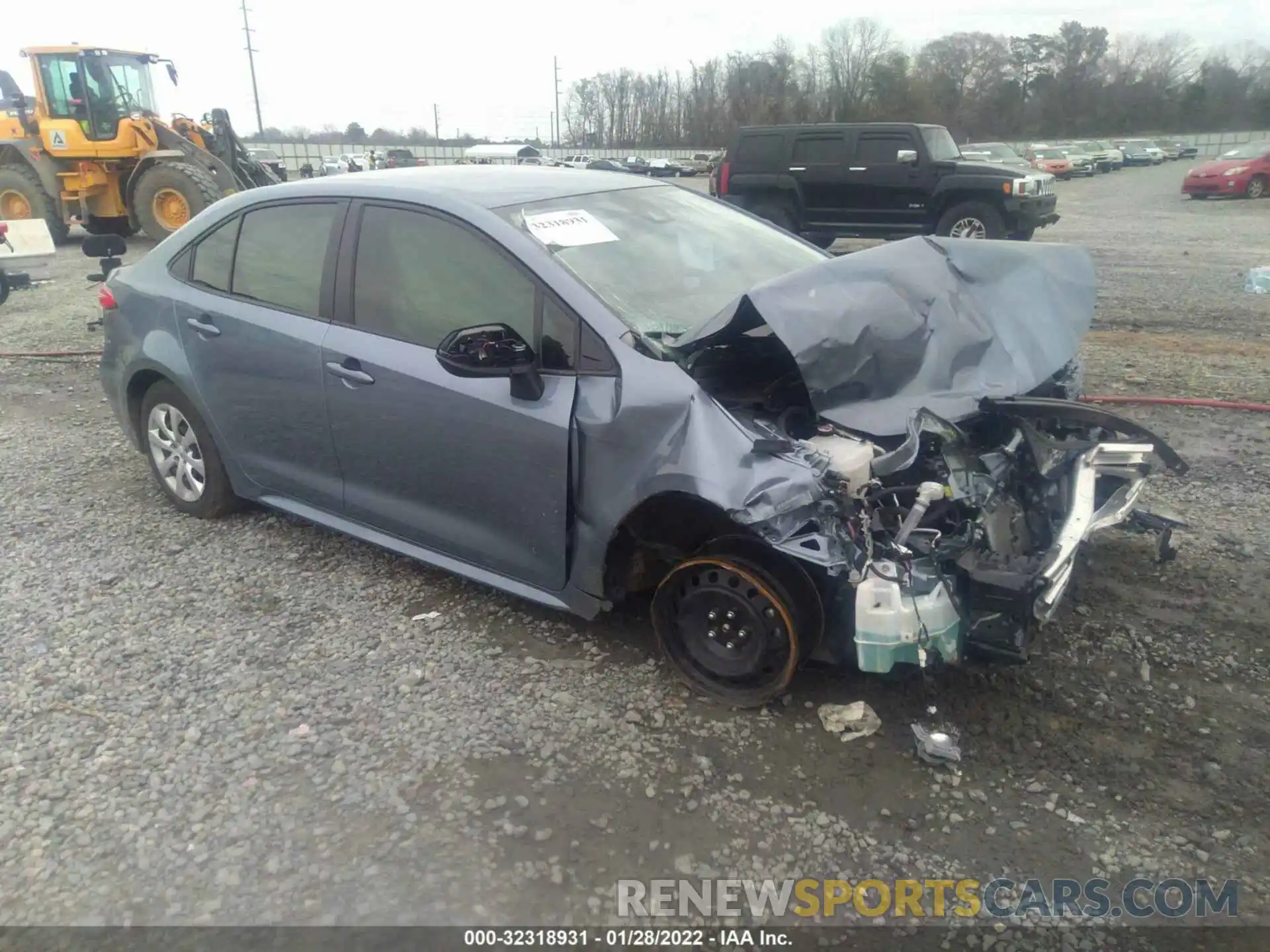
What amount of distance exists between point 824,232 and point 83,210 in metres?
12.4

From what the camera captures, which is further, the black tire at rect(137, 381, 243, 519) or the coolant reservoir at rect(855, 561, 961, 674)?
the black tire at rect(137, 381, 243, 519)

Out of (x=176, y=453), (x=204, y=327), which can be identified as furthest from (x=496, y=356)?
(x=176, y=453)

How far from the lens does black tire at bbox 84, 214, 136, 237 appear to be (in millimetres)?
16406

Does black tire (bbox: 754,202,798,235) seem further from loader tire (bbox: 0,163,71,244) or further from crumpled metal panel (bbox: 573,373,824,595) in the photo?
crumpled metal panel (bbox: 573,373,824,595)

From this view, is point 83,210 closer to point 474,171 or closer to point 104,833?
point 474,171

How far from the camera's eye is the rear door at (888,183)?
1416 centimetres

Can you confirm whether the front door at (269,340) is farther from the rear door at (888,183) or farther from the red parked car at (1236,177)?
the red parked car at (1236,177)

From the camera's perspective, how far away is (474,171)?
415 cm

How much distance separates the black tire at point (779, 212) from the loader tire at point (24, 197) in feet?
39.5

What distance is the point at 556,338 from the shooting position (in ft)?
10.8

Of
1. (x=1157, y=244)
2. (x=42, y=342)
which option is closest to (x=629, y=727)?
(x=42, y=342)

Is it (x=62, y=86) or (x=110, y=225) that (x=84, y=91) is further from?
(x=110, y=225)

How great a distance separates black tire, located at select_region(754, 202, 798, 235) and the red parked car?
16459 millimetres

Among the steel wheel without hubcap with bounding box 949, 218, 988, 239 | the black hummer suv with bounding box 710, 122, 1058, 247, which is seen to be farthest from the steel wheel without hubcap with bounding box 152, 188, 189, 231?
the steel wheel without hubcap with bounding box 949, 218, 988, 239
